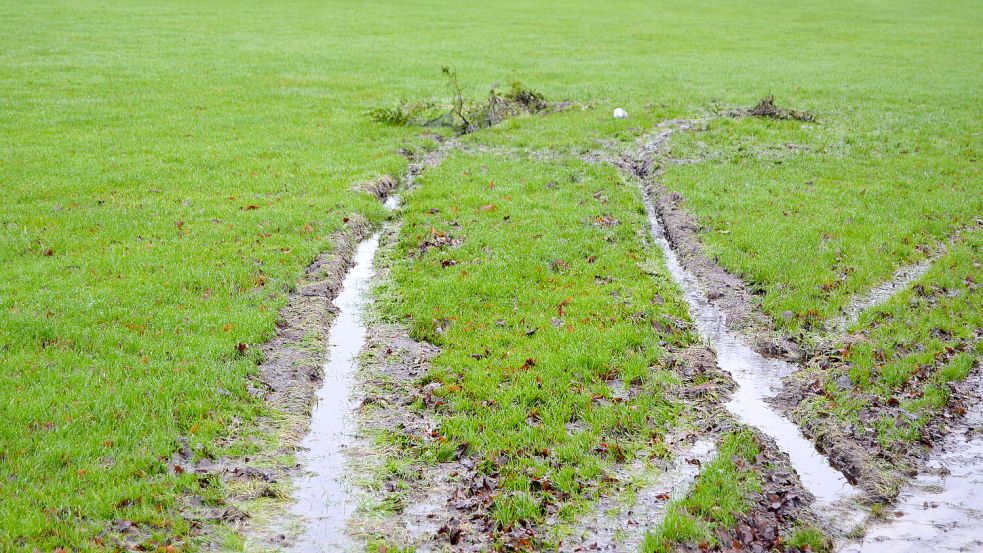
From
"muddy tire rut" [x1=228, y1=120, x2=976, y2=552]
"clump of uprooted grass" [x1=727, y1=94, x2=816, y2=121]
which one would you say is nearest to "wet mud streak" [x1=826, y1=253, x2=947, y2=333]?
"muddy tire rut" [x1=228, y1=120, x2=976, y2=552]

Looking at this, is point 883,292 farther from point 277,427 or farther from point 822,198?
point 277,427

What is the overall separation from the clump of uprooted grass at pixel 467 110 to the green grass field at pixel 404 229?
3.32 feet

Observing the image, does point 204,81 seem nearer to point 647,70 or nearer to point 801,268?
point 647,70

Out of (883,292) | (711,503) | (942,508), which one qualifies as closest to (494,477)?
(711,503)

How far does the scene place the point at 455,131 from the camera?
81.5ft

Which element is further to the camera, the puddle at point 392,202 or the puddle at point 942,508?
the puddle at point 392,202

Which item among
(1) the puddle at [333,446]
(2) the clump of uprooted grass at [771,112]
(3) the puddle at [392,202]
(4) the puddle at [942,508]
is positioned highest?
(2) the clump of uprooted grass at [771,112]

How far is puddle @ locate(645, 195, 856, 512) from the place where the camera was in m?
8.84

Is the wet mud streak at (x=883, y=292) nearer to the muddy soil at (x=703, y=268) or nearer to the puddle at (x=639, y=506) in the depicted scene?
the muddy soil at (x=703, y=268)

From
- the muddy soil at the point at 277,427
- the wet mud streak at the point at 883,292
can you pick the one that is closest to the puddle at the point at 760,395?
the wet mud streak at the point at 883,292

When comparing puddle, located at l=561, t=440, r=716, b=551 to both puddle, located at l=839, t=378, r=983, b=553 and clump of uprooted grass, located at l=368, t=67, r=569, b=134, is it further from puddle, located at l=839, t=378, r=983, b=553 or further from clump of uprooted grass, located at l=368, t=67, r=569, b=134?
clump of uprooted grass, located at l=368, t=67, r=569, b=134

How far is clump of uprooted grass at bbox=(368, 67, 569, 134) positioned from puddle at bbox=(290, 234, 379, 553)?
13.0m

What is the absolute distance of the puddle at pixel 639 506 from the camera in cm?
780

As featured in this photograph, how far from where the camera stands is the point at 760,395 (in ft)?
35.0
